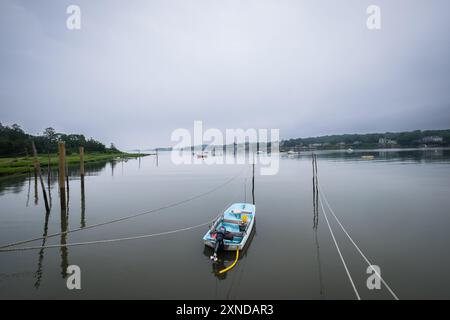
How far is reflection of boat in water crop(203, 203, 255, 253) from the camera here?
36.1 feet

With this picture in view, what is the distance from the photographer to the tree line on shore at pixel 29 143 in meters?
64.8

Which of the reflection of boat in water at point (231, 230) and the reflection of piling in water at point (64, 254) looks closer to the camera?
the reflection of piling in water at point (64, 254)

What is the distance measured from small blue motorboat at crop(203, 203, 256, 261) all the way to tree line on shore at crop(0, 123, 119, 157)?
73.6 ft

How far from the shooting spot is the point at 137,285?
9.08 meters

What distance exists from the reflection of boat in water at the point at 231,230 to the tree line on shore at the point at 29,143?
22415mm

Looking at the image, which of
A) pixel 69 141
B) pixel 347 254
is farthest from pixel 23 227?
pixel 69 141

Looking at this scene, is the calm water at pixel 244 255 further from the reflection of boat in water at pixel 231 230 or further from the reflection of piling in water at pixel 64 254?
the reflection of boat in water at pixel 231 230

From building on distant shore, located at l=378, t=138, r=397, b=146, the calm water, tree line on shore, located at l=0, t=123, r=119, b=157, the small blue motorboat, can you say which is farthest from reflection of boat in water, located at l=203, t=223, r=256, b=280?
building on distant shore, located at l=378, t=138, r=397, b=146

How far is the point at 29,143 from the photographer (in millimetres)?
72250

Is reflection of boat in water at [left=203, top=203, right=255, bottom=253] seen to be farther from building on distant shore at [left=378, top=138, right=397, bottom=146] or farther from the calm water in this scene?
building on distant shore at [left=378, top=138, right=397, bottom=146]

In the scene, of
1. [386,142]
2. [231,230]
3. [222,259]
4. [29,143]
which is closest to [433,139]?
[386,142]

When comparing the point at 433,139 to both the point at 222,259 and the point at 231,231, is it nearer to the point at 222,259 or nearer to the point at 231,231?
the point at 231,231

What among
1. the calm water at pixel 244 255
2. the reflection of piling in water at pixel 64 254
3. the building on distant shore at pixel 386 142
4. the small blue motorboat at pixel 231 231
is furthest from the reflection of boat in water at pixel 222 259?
the building on distant shore at pixel 386 142
